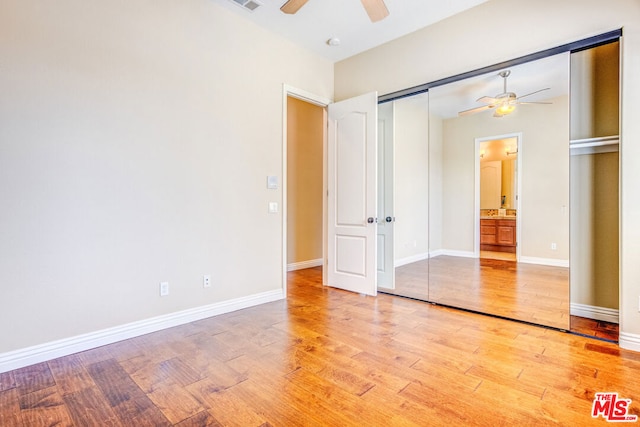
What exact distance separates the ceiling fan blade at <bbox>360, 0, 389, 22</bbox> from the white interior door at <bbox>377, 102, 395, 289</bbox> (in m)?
1.60

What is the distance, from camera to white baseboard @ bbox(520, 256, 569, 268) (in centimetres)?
289

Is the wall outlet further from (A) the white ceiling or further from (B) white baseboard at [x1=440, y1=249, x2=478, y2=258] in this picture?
(B) white baseboard at [x1=440, y1=249, x2=478, y2=258]

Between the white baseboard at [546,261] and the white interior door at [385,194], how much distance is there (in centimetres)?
144

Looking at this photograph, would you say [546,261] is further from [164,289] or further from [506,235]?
[164,289]

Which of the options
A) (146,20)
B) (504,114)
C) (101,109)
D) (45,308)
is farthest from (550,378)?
(146,20)

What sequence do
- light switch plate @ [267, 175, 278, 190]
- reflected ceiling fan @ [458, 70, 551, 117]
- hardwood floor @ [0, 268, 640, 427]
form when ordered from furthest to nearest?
light switch plate @ [267, 175, 278, 190] → reflected ceiling fan @ [458, 70, 551, 117] → hardwood floor @ [0, 268, 640, 427]

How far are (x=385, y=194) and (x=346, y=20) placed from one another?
2046 millimetres

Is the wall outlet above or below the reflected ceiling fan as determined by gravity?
below

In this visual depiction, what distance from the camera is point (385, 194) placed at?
4.08 m

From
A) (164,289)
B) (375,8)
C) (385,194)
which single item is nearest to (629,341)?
(385,194)

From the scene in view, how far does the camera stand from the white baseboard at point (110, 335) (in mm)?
2164

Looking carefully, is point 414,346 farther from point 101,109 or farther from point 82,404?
point 101,109

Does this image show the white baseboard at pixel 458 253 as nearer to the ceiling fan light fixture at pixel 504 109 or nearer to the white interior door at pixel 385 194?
the white interior door at pixel 385 194

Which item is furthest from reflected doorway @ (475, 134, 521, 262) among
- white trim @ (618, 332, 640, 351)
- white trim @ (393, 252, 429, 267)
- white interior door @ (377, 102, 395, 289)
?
white trim @ (618, 332, 640, 351)
